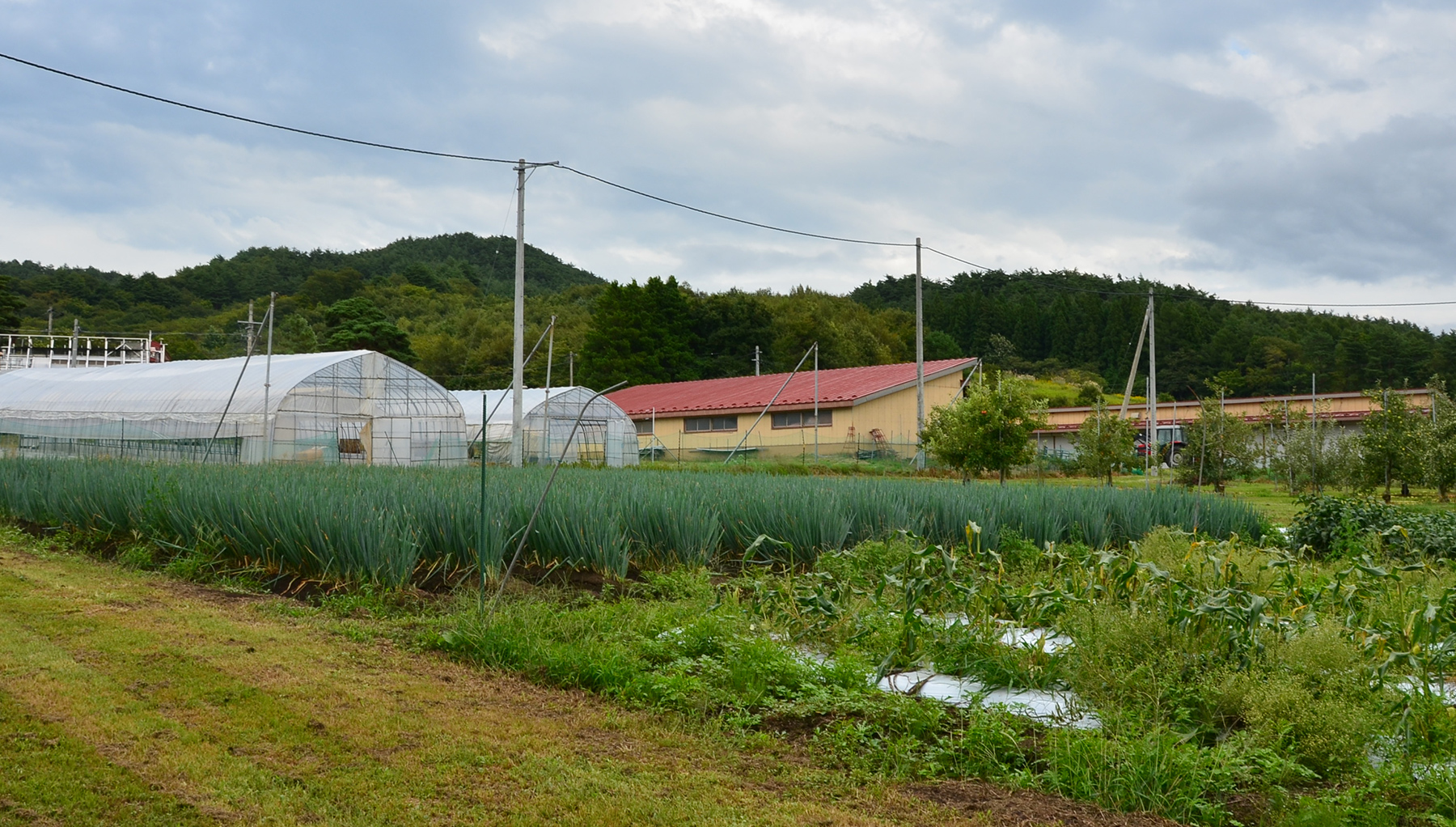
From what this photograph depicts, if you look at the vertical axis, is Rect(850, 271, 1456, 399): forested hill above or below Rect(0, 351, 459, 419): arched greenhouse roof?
above

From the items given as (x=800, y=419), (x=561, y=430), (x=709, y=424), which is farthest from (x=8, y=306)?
(x=800, y=419)

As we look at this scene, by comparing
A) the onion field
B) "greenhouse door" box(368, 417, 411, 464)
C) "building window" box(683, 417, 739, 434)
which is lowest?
the onion field

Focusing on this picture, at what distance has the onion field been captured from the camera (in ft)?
26.3

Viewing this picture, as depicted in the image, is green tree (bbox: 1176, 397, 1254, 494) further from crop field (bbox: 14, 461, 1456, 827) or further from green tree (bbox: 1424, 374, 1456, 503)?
crop field (bbox: 14, 461, 1456, 827)

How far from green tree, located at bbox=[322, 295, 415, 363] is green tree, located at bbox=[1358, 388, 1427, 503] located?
43.1 meters

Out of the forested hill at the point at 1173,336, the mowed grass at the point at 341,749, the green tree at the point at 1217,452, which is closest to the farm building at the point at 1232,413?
the forested hill at the point at 1173,336

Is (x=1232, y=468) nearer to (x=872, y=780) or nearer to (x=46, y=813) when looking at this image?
(x=872, y=780)

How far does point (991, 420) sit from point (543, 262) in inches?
2053

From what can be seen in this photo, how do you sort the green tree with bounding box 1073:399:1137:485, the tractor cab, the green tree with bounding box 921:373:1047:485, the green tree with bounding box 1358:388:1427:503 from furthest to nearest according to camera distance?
1. the tractor cab
2. the green tree with bounding box 1073:399:1137:485
3. the green tree with bounding box 921:373:1047:485
4. the green tree with bounding box 1358:388:1427:503

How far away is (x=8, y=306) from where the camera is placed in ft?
186

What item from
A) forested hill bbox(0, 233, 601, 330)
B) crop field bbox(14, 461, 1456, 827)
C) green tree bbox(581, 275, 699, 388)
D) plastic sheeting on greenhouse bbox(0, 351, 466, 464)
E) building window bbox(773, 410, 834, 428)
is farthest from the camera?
forested hill bbox(0, 233, 601, 330)

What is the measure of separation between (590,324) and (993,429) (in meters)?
38.6

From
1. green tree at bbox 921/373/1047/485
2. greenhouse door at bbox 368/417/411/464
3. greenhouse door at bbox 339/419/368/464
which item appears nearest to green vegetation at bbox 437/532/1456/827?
green tree at bbox 921/373/1047/485

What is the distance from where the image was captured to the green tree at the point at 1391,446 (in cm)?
2077
